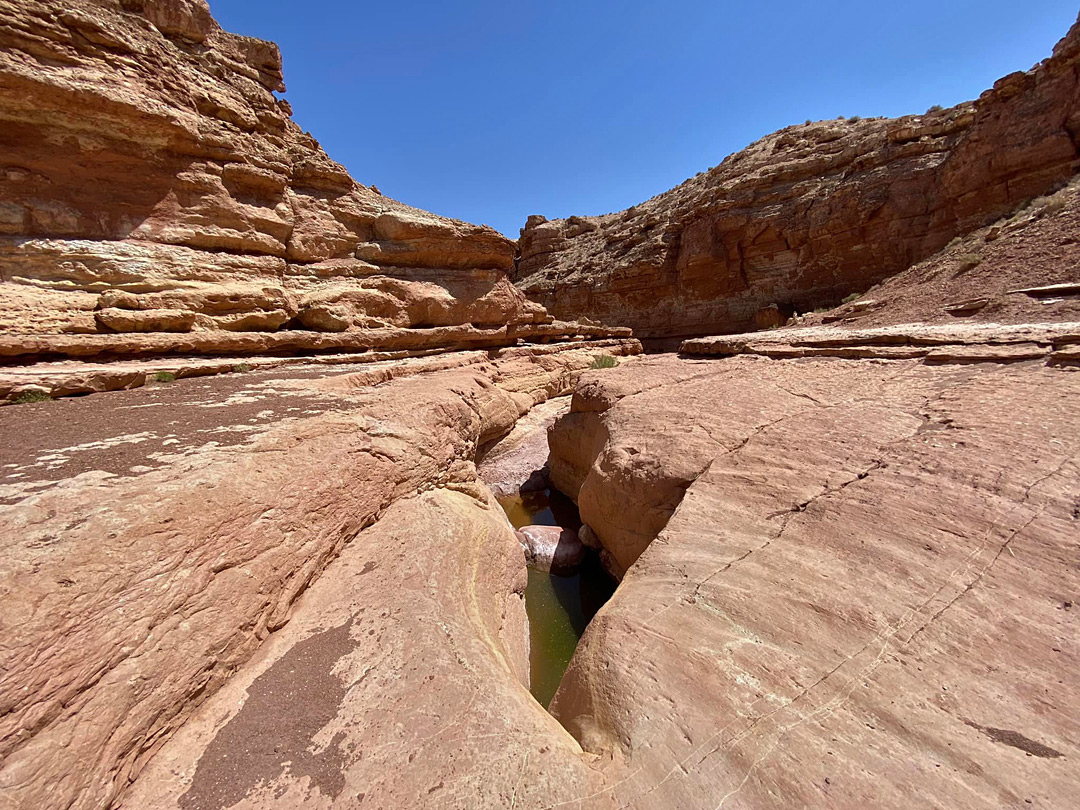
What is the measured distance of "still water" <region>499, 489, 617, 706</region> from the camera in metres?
4.45

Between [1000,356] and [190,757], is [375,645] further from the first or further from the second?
[1000,356]

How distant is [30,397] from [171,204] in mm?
5742

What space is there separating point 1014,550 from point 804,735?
1.78 meters

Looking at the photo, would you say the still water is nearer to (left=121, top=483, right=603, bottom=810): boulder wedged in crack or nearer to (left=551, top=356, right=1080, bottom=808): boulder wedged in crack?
(left=121, top=483, right=603, bottom=810): boulder wedged in crack

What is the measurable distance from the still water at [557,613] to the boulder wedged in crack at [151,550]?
0.72m

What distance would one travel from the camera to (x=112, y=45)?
7.84 m

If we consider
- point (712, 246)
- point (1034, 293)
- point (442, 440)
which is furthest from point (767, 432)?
point (712, 246)

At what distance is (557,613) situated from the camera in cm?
536

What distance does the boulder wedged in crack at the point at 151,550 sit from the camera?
1.85 metres

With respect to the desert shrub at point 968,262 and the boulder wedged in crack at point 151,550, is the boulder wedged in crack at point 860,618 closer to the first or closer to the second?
the boulder wedged in crack at point 151,550

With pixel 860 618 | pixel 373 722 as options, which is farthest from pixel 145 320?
pixel 860 618

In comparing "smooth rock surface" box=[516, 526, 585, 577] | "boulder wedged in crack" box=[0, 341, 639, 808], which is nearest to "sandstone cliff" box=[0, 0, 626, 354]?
"boulder wedged in crack" box=[0, 341, 639, 808]

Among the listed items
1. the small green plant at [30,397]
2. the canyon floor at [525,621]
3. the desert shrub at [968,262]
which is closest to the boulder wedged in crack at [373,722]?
the canyon floor at [525,621]

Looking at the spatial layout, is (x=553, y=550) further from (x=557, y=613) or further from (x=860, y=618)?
(x=860, y=618)
